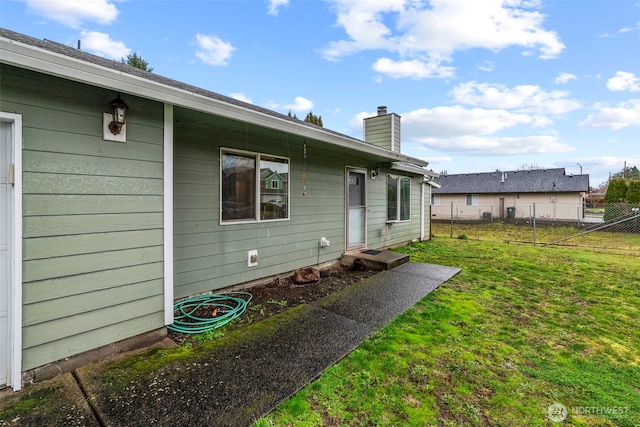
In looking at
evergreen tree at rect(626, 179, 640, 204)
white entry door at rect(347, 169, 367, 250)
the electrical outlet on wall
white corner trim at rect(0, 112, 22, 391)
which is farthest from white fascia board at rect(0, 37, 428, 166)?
evergreen tree at rect(626, 179, 640, 204)

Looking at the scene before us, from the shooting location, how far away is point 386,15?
7.36 metres

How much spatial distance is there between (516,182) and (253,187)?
25.7 m

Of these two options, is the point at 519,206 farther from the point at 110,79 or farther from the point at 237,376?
the point at 110,79

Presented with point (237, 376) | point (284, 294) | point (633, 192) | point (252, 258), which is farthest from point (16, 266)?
point (633, 192)

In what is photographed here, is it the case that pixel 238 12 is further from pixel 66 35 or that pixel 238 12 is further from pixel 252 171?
pixel 66 35

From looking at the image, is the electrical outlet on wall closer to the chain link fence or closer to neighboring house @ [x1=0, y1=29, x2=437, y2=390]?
neighboring house @ [x1=0, y1=29, x2=437, y2=390]

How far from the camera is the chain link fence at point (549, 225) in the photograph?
A: 1016 centimetres

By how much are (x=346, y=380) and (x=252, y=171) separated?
305 centimetres

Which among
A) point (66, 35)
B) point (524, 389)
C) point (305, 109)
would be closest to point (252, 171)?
point (524, 389)

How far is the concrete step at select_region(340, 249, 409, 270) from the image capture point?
5578 mm

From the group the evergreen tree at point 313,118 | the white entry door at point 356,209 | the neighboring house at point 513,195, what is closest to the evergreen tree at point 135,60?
the evergreen tree at point 313,118

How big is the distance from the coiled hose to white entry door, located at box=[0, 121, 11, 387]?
115cm

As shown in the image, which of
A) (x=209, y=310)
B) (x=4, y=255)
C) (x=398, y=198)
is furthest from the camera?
(x=398, y=198)

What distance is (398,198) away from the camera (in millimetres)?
7934
